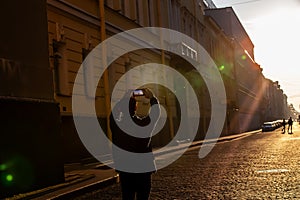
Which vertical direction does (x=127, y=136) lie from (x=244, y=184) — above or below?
above

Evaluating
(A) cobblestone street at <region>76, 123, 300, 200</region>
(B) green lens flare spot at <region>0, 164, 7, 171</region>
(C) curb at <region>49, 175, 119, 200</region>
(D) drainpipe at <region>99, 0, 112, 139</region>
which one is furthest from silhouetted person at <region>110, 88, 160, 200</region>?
(D) drainpipe at <region>99, 0, 112, 139</region>

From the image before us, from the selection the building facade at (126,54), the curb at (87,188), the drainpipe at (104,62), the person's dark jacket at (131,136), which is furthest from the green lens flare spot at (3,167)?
the drainpipe at (104,62)

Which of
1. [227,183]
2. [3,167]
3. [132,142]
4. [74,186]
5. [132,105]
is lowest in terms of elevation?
[227,183]

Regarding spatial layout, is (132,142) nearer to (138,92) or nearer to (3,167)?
(138,92)

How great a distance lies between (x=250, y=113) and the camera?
82188mm

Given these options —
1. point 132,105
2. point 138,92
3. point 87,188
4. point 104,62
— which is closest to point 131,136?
point 132,105

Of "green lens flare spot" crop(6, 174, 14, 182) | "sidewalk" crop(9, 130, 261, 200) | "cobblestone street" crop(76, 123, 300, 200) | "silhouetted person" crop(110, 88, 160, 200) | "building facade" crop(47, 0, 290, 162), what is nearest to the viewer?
"silhouetted person" crop(110, 88, 160, 200)

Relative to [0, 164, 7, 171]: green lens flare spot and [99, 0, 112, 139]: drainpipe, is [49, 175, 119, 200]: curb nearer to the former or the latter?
[0, 164, 7, 171]: green lens flare spot

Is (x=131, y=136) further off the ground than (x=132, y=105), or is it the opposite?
(x=132, y=105)

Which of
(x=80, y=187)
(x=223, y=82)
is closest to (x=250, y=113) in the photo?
(x=223, y=82)

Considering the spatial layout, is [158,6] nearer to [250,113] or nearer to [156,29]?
[156,29]

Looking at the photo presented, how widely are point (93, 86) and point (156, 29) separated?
10.1 m

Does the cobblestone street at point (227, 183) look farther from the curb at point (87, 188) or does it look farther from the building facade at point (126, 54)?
the building facade at point (126, 54)

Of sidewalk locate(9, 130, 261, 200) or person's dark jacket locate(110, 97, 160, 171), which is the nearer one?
person's dark jacket locate(110, 97, 160, 171)
